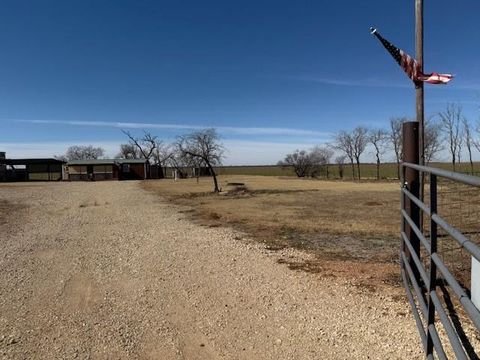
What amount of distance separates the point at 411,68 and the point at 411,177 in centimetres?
223

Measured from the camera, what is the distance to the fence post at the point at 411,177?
4.92 meters

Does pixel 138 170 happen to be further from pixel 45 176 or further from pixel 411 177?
pixel 411 177

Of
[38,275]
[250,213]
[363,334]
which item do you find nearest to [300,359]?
[363,334]

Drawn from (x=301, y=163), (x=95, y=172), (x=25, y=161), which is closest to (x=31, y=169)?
(x=25, y=161)

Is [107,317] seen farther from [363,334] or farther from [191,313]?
[363,334]

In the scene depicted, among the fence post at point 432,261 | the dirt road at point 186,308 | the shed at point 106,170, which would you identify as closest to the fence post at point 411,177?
the dirt road at point 186,308

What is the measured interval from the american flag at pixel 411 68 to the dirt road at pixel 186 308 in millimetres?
3410

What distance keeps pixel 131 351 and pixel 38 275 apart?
323 cm

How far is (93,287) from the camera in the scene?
5.45 metres

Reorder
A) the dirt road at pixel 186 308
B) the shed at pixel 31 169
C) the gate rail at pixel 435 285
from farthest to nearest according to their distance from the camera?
the shed at pixel 31 169
the dirt road at pixel 186 308
the gate rail at pixel 435 285

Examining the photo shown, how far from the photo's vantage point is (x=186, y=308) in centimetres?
462

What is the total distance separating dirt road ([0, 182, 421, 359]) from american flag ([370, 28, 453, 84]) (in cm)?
341

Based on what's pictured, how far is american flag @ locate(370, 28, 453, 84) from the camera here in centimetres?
627

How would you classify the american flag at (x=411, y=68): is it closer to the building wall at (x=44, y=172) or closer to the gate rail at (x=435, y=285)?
the gate rail at (x=435, y=285)
